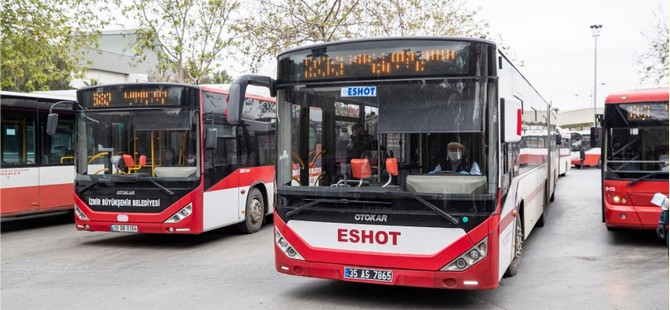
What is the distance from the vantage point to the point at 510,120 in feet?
20.9

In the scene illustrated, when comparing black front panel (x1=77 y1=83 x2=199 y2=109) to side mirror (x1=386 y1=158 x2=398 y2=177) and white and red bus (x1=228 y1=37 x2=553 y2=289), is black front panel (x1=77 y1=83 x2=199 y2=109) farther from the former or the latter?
side mirror (x1=386 y1=158 x2=398 y2=177)

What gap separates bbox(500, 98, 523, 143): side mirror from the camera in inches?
240

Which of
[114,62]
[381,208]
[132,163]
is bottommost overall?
[381,208]

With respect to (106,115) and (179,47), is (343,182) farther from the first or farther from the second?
(179,47)

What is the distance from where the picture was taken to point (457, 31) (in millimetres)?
23344

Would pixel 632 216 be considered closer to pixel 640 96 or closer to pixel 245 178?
pixel 640 96

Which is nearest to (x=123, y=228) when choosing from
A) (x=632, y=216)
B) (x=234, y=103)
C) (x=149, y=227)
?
(x=149, y=227)

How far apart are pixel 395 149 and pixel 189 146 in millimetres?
4761

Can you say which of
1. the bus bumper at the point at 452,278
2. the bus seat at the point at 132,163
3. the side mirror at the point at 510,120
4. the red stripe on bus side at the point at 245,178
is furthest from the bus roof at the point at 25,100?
the side mirror at the point at 510,120

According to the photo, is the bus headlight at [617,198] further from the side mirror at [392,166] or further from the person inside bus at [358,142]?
the person inside bus at [358,142]

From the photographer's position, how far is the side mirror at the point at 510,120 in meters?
6.09

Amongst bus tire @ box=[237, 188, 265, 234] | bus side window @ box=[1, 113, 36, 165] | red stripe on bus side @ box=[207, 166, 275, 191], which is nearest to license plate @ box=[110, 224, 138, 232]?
red stripe on bus side @ box=[207, 166, 275, 191]

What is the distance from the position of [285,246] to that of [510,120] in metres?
2.70

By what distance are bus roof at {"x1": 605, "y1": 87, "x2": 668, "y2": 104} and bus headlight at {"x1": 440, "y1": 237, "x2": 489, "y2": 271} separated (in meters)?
5.50
